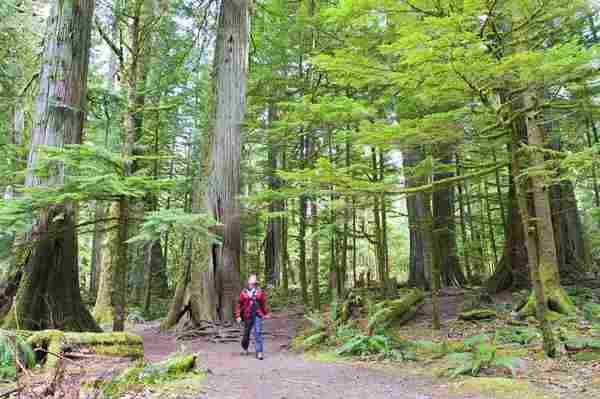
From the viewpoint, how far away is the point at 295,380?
524cm

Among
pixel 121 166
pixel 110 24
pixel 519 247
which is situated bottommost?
pixel 519 247

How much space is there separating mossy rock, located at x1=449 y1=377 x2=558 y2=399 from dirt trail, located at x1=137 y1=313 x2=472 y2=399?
0.21 meters

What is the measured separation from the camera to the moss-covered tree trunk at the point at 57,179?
19.8 ft

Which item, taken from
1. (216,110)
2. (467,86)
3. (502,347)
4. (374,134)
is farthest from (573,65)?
(216,110)

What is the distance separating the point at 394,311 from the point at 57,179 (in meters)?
6.54

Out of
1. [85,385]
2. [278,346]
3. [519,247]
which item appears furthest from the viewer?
[519,247]

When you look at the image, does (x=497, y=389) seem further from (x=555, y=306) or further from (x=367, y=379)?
(x=555, y=306)

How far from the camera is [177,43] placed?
39.8ft

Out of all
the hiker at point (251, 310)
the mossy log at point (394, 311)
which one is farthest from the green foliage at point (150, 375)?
the mossy log at point (394, 311)

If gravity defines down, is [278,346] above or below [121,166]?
below

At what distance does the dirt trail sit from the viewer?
4488mm

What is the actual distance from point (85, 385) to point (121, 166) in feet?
9.63

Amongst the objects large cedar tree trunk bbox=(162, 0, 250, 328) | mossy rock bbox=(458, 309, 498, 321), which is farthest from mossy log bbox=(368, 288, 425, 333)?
large cedar tree trunk bbox=(162, 0, 250, 328)

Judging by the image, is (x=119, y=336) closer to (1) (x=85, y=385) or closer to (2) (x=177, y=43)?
(1) (x=85, y=385)
